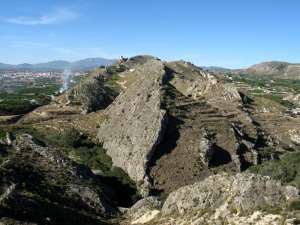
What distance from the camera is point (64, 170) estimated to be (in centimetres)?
A: 4069

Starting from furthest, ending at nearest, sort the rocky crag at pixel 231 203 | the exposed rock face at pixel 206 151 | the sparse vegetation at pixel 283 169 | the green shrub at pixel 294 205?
the exposed rock face at pixel 206 151
the sparse vegetation at pixel 283 169
the rocky crag at pixel 231 203
the green shrub at pixel 294 205

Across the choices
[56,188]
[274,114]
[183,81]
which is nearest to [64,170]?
[56,188]

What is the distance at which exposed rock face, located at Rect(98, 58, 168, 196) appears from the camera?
55812 mm

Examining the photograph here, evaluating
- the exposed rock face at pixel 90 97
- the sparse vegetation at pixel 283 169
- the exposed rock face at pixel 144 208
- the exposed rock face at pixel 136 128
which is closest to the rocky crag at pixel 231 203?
the exposed rock face at pixel 144 208

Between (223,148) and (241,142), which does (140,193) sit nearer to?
(223,148)

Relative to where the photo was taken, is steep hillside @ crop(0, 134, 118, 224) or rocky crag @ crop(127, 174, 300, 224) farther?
steep hillside @ crop(0, 134, 118, 224)

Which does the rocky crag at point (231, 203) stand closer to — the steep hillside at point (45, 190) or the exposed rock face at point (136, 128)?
the steep hillside at point (45, 190)

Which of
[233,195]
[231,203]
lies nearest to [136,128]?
[233,195]

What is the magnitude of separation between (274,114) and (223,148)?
34965 millimetres

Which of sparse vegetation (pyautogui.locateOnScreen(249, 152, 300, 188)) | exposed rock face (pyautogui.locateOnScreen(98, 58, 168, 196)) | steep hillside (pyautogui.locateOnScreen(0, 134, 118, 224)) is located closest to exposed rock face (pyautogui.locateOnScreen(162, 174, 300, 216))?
steep hillside (pyautogui.locateOnScreen(0, 134, 118, 224))

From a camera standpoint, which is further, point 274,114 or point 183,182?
point 274,114

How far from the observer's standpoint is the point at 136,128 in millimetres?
62375

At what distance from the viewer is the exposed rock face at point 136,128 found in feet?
183

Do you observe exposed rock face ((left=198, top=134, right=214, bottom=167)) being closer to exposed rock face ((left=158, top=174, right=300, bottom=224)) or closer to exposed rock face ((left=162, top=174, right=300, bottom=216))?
exposed rock face ((left=162, top=174, right=300, bottom=216))
